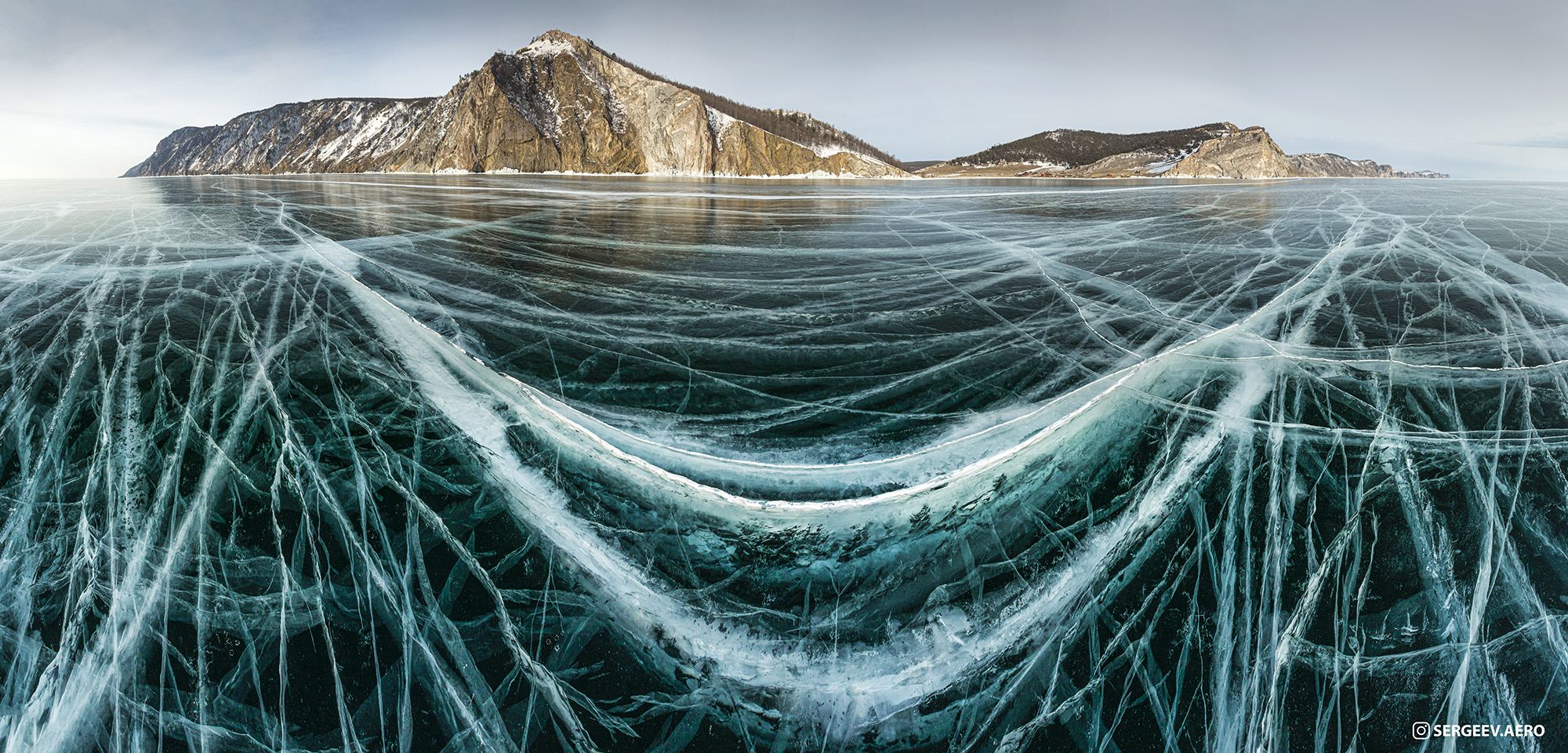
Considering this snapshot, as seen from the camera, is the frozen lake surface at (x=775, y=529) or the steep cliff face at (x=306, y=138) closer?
the frozen lake surface at (x=775, y=529)

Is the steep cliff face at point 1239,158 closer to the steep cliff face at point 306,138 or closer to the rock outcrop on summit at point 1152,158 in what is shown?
the rock outcrop on summit at point 1152,158

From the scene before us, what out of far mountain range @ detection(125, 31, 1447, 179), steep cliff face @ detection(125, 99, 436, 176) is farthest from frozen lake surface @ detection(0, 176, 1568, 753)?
steep cliff face @ detection(125, 99, 436, 176)

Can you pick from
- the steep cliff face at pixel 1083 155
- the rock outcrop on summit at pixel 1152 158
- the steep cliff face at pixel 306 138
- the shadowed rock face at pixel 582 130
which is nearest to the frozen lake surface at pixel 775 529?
the shadowed rock face at pixel 582 130

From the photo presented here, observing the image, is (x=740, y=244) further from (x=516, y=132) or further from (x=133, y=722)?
(x=516, y=132)

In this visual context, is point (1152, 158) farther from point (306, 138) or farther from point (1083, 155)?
point (306, 138)

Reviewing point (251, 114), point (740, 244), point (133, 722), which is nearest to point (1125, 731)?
point (133, 722)

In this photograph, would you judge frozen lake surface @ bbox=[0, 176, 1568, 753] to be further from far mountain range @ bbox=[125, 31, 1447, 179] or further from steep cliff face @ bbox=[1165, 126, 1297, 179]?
steep cliff face @ bbox=[1165, 126, 1297, 179]
